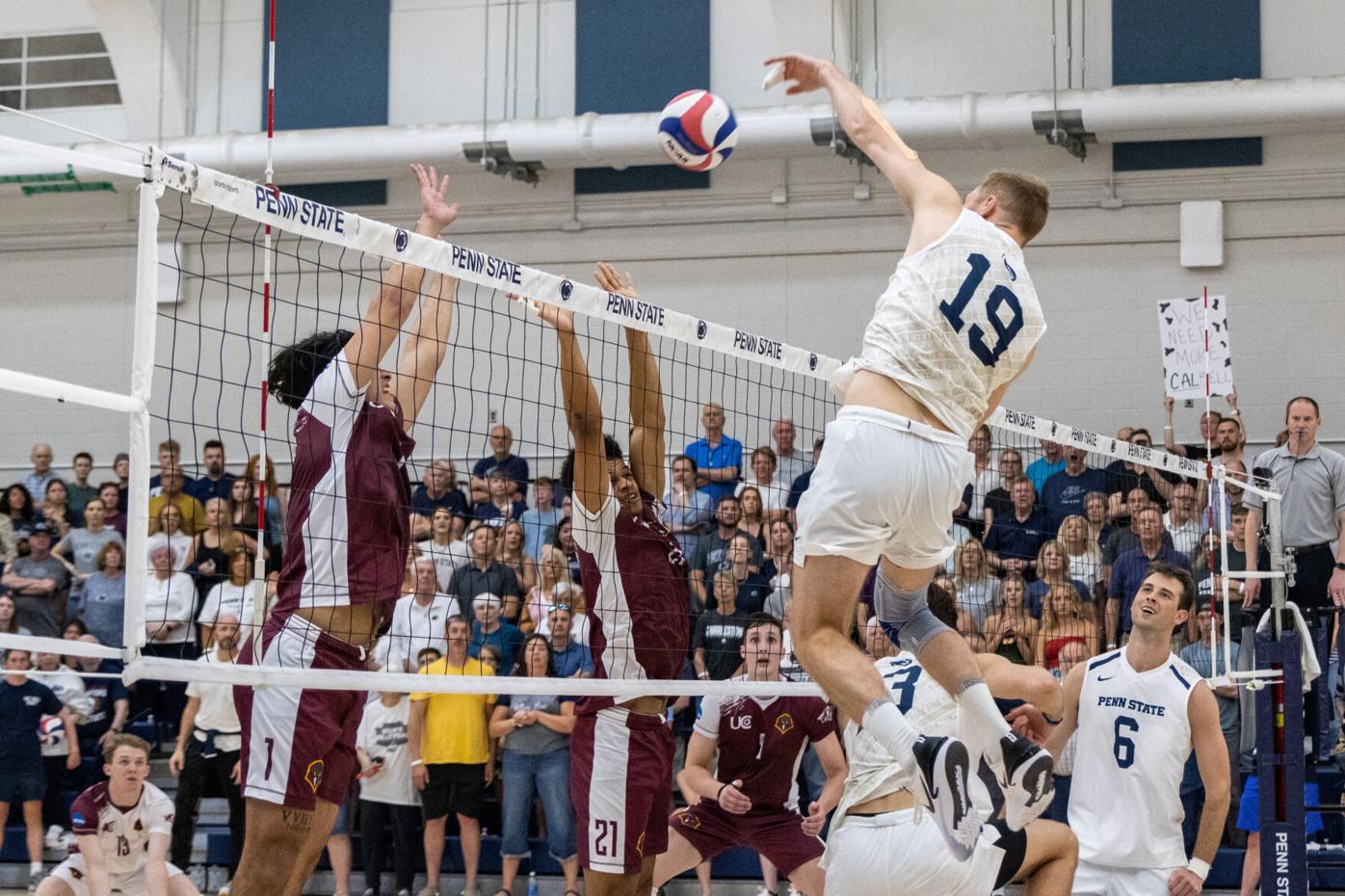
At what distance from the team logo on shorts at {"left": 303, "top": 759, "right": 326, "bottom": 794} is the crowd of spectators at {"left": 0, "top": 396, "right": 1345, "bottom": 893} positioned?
4.48 m

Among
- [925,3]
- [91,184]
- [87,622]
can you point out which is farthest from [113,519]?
[925,3]

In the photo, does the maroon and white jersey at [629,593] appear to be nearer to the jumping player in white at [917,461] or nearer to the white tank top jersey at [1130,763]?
the jumping player in white at [917,461]

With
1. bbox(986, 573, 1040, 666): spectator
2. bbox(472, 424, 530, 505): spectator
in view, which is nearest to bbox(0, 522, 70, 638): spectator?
bbox(472, 424, 530, 505): spectator

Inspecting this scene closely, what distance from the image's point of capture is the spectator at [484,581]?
1291cm

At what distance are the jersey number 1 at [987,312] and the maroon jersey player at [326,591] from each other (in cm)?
217

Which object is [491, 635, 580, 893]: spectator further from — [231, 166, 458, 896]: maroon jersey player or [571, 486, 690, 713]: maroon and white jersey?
[231, 166, 458, 896]: maroon jersey player

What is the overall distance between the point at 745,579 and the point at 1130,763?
15.0ft

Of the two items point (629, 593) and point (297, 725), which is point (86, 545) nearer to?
point (629, 593)

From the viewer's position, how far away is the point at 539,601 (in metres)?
11.6

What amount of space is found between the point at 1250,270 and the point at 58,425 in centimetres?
1404

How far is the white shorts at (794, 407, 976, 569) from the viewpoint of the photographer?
5195 mm

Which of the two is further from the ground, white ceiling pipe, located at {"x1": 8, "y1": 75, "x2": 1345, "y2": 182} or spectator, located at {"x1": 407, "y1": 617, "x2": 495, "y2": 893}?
white ceiling pipe, located at {"x1": 8, "y1": 75, "x2": 1345, "y2": 182}

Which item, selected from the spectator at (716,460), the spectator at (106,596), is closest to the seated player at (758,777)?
the spectator at (716,460)

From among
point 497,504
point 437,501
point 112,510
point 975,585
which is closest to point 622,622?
point 975,585
